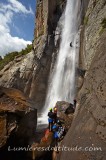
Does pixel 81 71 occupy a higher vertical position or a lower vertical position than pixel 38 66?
lower

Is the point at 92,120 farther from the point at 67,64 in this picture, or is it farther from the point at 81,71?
the point at 67,64

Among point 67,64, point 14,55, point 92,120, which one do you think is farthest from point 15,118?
point 14,55

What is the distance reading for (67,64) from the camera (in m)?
39.8

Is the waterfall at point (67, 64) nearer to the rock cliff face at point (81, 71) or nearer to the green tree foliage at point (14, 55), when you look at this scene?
the rock cliff face at point (81, 71)

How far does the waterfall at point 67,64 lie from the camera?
37812 mm

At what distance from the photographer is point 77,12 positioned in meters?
43.4

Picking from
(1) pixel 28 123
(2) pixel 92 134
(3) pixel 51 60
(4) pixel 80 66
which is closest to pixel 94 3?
(4) pixel 80 66

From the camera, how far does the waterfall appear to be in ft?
124

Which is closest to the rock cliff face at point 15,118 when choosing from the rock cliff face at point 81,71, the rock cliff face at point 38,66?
the rock cliff face at point 81,71

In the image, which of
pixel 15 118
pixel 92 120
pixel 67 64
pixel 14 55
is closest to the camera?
pixel 92 120

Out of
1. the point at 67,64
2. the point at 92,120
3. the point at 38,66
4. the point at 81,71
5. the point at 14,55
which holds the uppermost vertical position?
the point at 14,55

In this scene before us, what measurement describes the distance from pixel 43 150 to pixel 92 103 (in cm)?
645

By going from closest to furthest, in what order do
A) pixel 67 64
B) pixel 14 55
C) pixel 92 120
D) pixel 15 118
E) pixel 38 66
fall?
1. pixel 92 120
2. pixel 15 118
3. pixel 67 64
4. pixel 38 66
5. pixel 14 55

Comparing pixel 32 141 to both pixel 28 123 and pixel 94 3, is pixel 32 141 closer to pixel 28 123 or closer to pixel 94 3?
pixel 28 123
